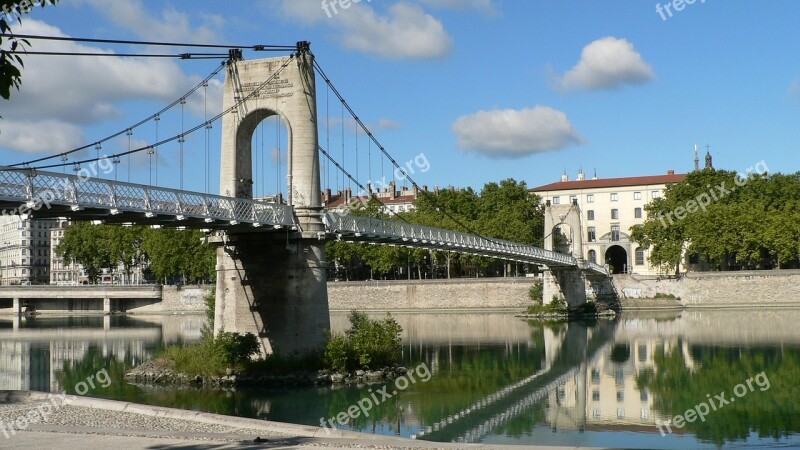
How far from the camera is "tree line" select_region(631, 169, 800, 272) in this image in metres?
65.8

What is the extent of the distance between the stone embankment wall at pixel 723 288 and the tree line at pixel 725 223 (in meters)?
2.14

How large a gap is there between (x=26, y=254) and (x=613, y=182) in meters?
84.0

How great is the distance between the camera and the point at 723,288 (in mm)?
65812

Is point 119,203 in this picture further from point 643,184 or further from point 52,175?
point 643,184

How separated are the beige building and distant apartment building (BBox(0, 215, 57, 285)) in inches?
3020

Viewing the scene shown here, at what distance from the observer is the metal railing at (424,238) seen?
30641 mm

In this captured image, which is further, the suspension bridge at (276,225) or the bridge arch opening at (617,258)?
the bridge arch opening at (617,258)

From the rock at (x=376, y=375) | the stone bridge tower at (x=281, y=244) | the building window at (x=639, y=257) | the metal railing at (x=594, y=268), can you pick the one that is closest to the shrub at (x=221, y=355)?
the stone bridge tower at (x=281, y=244)

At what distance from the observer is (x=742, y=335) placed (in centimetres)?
4353

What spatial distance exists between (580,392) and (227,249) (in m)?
11.9

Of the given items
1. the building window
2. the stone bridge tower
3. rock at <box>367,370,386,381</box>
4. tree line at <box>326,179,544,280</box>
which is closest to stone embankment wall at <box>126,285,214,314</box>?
tree line at <box>326,179,544,280</box>

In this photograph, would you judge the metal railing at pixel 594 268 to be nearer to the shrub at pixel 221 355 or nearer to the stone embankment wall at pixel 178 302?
the stone embankment wall at pixel 178 302

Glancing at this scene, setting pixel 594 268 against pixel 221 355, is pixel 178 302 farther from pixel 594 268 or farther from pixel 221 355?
pixel 221 355

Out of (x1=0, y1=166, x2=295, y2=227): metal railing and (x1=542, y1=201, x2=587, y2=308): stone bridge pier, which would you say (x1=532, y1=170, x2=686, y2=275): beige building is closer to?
(x1=542, y1=201, x2=587, y2=308): stone bridge pier
